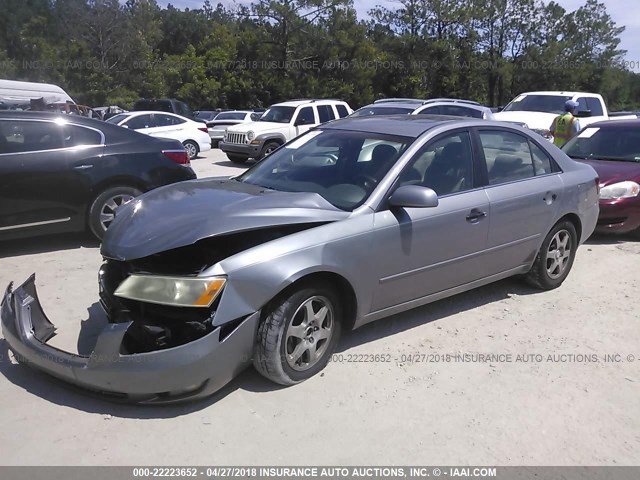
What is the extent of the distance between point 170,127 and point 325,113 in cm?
432

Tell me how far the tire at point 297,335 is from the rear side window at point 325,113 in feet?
42.3

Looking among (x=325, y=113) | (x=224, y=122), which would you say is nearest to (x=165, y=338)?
→ (x=325, y=113)

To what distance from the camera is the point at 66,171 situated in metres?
6.32

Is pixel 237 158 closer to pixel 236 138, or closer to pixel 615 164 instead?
pixel 236 138

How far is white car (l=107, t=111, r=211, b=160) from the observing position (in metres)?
15.6

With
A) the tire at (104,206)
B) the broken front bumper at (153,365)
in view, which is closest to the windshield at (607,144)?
the tire at (104,206)

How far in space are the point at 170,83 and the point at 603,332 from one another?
40.9 meters

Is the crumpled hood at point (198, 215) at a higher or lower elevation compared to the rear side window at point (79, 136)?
lower

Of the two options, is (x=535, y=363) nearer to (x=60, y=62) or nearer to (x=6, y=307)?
(x=6, y=307)

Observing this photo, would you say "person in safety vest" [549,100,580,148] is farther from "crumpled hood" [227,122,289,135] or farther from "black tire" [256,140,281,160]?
"crumpled hood" [227,122,289,135]

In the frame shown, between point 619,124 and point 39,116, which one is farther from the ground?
point 39,116

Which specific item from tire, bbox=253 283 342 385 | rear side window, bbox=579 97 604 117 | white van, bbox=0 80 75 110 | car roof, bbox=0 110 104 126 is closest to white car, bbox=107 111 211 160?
white van, bbox=0 80 75 110

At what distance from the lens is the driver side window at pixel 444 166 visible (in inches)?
169

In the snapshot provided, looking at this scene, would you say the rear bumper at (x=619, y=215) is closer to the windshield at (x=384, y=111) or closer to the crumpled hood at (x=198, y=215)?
the crumpled hood at (x=198, y=215)
